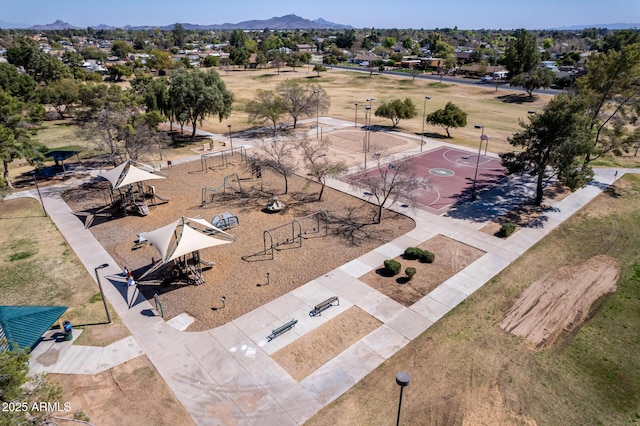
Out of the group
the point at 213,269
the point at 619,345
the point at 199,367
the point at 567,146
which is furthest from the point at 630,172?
the point at 199,367

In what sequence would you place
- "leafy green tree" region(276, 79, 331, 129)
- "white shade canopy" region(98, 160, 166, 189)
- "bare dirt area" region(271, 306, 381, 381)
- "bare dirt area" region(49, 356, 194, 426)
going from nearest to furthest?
"bare dirt area" region(49, 356, 194, 426) → "bare dirt area" region(271, 306, 381, 381) → "white shade canopy" region(98, 160, 166, 189) → "leafy green tree" region(276, 79, 331, 129)

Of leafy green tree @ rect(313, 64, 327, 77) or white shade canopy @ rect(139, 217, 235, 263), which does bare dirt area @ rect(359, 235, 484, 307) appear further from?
leafy green tree @ rect(313, 64, 327, 77)

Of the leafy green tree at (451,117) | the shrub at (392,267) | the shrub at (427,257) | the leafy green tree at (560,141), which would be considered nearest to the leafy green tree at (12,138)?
the shrub at (392,267)

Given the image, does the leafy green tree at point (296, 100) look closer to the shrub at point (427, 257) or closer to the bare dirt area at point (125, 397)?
the shrub at point (427, 257)

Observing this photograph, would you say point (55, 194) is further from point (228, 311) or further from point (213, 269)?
point (228, 311)

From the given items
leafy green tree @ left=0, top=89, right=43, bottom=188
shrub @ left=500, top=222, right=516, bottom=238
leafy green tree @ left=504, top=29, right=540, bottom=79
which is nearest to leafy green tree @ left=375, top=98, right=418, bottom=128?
shrub @ left=500, top=222, right=516, bottom=238

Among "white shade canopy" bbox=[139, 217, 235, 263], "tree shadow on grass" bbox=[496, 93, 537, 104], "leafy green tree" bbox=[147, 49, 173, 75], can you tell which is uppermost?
"leafy green tree" bbox=[147, 49, 173, 75]
